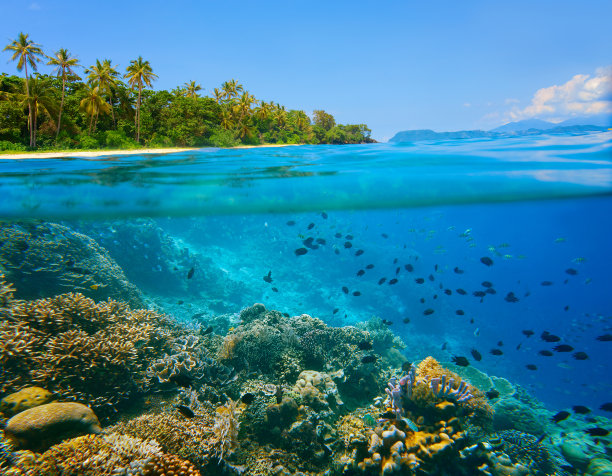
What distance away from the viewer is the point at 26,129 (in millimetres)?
28969

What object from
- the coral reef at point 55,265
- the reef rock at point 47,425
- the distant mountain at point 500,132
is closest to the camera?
the reef rock at point 47,425

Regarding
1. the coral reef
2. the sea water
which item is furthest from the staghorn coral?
the sea water

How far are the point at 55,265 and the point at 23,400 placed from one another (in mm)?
6722

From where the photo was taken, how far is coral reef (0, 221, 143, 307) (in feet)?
31.3

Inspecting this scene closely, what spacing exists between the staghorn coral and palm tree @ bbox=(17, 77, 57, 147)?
3017 cm

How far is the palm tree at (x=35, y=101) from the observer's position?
89.2 feet

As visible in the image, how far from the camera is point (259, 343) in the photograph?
795cm

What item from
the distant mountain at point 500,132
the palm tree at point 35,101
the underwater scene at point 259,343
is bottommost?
the underwater scene at point 259,343

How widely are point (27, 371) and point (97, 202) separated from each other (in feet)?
28.3

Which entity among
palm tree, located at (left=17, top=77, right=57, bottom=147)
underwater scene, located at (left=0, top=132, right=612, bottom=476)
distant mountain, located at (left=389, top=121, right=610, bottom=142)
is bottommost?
underwater scene, located at (left=0, top=132, right=612, bottom=476)

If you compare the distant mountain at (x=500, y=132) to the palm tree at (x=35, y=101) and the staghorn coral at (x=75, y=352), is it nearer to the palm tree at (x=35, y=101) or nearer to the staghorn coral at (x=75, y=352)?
the staghorn coral at (x=75, y=352)

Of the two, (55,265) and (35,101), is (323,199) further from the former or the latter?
(35,101)

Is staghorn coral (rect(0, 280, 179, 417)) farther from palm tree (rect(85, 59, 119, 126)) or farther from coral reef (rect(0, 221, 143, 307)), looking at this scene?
palm tree (rect(85, 59, 119, 126))

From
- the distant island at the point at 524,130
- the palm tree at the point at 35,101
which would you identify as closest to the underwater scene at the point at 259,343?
the distant island at the point at 524,130
